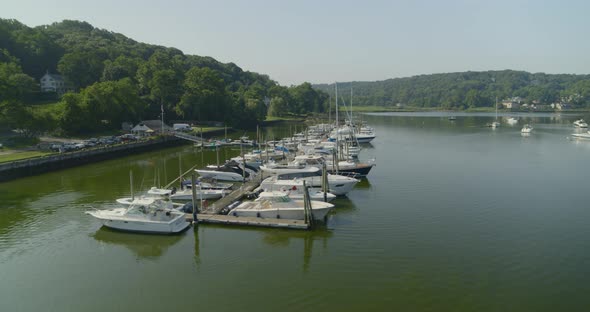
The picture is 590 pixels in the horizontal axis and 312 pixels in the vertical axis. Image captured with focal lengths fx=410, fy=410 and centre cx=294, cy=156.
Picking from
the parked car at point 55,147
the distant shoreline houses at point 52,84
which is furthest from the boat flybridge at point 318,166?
the distant shoreline houses at point 52,84

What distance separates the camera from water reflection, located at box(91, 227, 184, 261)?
74.7 feet

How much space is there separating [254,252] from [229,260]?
5.02 feet

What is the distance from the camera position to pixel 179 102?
9644 centimetres

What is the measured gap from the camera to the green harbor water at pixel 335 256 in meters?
17.6

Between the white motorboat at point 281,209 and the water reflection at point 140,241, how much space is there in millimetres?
4445

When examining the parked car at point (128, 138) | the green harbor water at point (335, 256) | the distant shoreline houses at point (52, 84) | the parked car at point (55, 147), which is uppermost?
the distant shoreline houses at point (52, 84)

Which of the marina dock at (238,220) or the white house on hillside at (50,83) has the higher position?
the white house on hillside at (50,83)

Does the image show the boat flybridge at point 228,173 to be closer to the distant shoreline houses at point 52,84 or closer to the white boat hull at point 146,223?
Result: the white boat hull at point 146,223

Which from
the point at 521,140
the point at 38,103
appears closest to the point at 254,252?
the point at 521,140

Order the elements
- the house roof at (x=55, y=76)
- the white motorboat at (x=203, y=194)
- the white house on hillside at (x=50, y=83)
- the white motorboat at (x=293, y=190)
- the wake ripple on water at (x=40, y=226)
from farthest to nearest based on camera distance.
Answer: the house roof at (x=55, y=76) < the white house on hillside at (x=50, y=83) < the white motorboat at (x=203, y=194) < the white motorboat at (x=293, y=190) < the wake ripple on water at (x=40, y=226)

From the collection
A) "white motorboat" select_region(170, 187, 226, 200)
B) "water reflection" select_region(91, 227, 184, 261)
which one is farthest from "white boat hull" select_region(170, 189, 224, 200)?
"water reflection" select_region(91, 227, 184, 261)

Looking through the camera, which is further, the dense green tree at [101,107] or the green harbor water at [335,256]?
the dense green tree at [101,107]

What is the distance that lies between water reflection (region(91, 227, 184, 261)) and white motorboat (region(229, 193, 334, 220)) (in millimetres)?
4445

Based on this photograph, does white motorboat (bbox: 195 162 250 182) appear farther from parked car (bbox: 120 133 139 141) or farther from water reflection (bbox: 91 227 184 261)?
parked car (bbox: 120 133 139 141)
